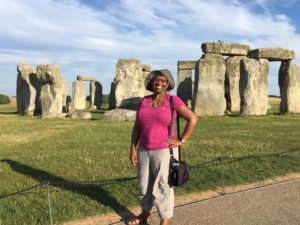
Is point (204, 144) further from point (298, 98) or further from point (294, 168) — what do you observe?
point (298, 98)

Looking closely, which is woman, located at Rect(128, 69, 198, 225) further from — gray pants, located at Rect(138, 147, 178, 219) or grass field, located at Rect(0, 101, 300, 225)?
grass field, located at Rect(0, 101, 300, 225)

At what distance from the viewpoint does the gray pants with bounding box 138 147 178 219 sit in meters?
4.94

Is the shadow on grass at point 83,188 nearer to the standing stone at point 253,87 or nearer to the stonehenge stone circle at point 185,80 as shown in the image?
the standing stone at point 253,87

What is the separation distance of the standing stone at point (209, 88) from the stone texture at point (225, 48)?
1.78m

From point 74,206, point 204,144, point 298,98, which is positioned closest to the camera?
point 74,206

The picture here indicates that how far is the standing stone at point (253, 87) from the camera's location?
20.0m

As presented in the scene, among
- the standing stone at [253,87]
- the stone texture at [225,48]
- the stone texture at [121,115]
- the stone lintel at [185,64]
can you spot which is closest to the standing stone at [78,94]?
the stone lintel at [185,64]

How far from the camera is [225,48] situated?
23.6m

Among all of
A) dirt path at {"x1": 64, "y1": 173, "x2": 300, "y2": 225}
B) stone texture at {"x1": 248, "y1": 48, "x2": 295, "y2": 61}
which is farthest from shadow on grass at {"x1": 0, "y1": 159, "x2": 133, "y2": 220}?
stone texture at {"x1": 248, "y1": 48, "x2": 295, "y2": 61}

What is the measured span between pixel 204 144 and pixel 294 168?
2885mm

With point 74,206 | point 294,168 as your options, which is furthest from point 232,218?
point 294,168

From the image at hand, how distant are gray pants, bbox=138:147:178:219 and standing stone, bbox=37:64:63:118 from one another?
1658 centimetres

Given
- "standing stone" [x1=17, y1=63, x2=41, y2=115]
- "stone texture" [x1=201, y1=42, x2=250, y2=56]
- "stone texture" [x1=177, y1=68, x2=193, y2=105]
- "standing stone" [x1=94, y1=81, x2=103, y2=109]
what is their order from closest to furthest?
"stone texture" [x1=201, y1=42, x2=250, y2=56] → "standing stone" [x1=17, y1=63, x2=41, y2=115] → "stone texture" [x1=177, y1=68, x2=193, y2=105] → "standing stone" [x1=94, y1=81, x2=103, y2=109]

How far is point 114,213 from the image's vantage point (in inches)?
220
